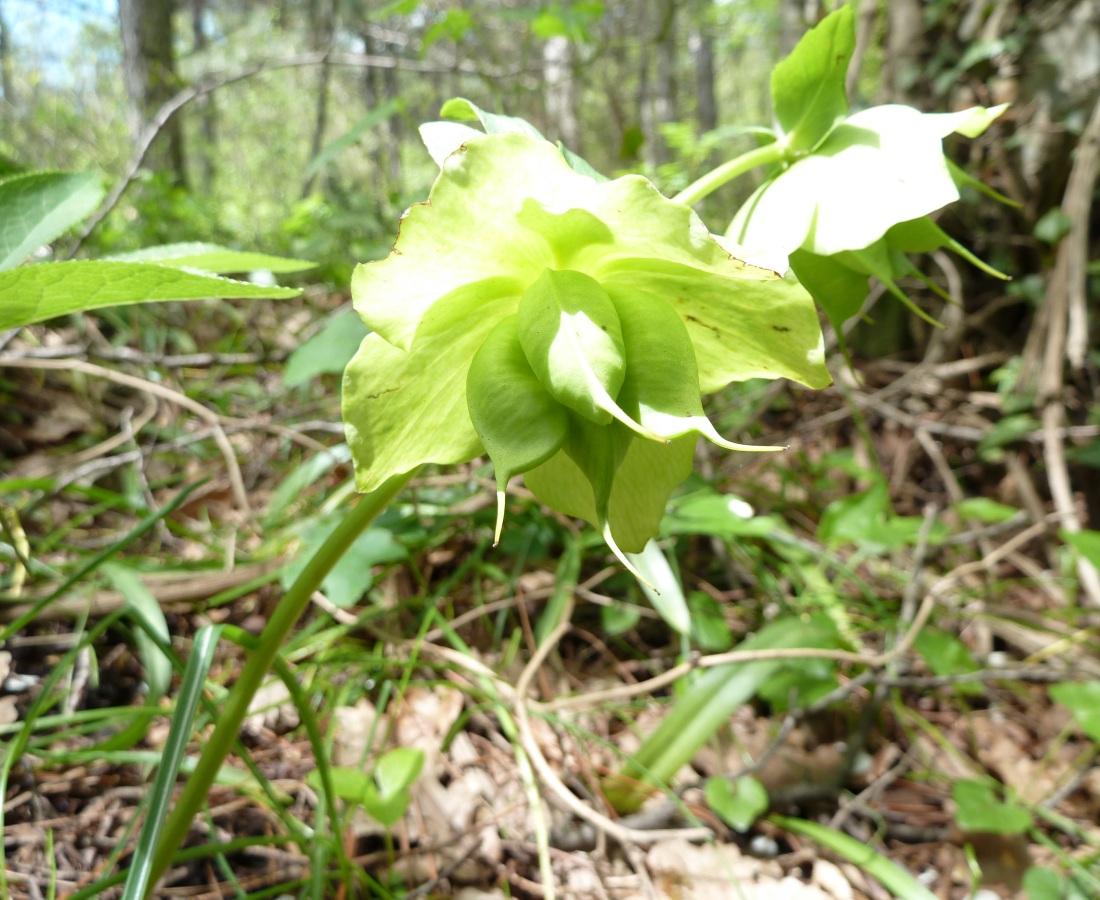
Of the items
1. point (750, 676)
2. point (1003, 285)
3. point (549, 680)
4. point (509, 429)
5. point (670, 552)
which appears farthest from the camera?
point (1003, 285)

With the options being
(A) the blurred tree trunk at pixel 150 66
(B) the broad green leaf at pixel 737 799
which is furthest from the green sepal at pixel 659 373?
(A) the blurred tree trunk at pixel 150 66

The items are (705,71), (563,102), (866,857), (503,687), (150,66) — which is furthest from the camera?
(705,71)

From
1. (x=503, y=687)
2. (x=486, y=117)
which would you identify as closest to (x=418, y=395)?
(x=486, y=117)

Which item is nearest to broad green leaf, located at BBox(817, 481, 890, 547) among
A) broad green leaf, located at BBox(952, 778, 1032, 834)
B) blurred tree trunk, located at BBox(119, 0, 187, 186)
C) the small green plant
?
broad green leaf, located at BBox(952, 778, 1032, 834)

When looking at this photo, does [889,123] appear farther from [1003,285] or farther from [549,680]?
[1003,285]

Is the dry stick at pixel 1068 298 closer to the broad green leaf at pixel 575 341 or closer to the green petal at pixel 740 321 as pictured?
the green petal at pixel 740 321

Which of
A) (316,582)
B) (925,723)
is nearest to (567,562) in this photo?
(925,723)

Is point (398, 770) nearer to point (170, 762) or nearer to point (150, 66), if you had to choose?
point (170, 762)

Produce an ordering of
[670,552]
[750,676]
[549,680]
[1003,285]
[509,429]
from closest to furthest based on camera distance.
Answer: [509,429] < [750,676] < [549,680] < [670,552] < [1003,285]
